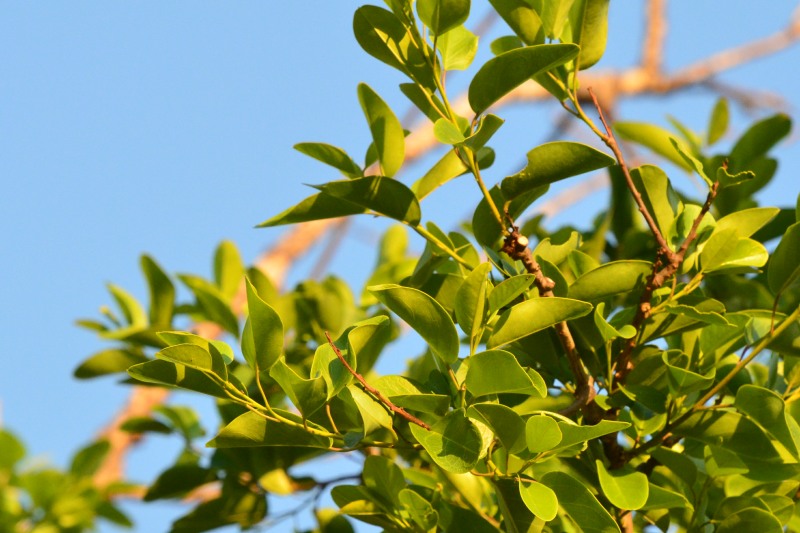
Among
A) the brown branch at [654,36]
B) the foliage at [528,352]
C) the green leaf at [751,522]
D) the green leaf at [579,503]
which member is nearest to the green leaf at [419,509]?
the foliage at [528,352]

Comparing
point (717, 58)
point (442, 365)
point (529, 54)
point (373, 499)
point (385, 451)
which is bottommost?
point (717, 58)

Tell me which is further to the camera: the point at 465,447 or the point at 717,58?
the point at 717,58

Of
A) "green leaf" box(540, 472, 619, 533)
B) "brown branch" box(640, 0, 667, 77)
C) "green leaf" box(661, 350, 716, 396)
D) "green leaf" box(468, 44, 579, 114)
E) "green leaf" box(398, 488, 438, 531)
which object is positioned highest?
"green leaf" box(468, 44, 579, 114)

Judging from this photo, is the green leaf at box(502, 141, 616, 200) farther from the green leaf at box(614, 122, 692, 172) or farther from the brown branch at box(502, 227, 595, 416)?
the green leaf at box(614, 122, 692, 172)

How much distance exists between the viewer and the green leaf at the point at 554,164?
630 millimetres

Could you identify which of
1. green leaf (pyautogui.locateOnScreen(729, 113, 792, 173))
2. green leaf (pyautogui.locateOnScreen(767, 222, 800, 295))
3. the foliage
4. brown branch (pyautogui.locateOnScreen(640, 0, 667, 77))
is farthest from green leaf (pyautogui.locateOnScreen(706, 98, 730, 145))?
brown branch (pyautogui.locateOnScreen(640, 0, 667, 77))

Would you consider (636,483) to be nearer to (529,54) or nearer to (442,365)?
(442,365)

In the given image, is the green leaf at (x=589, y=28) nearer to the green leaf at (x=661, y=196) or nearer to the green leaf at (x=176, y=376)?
the green leaf at (x=661, y=196)

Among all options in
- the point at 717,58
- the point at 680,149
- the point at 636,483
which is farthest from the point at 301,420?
the point at 717,58

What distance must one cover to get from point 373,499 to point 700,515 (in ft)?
0.82

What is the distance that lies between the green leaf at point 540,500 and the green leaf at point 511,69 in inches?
10.2

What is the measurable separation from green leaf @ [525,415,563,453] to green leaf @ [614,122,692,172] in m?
0.42

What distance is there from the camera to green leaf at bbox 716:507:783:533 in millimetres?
629

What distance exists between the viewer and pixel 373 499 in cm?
71
